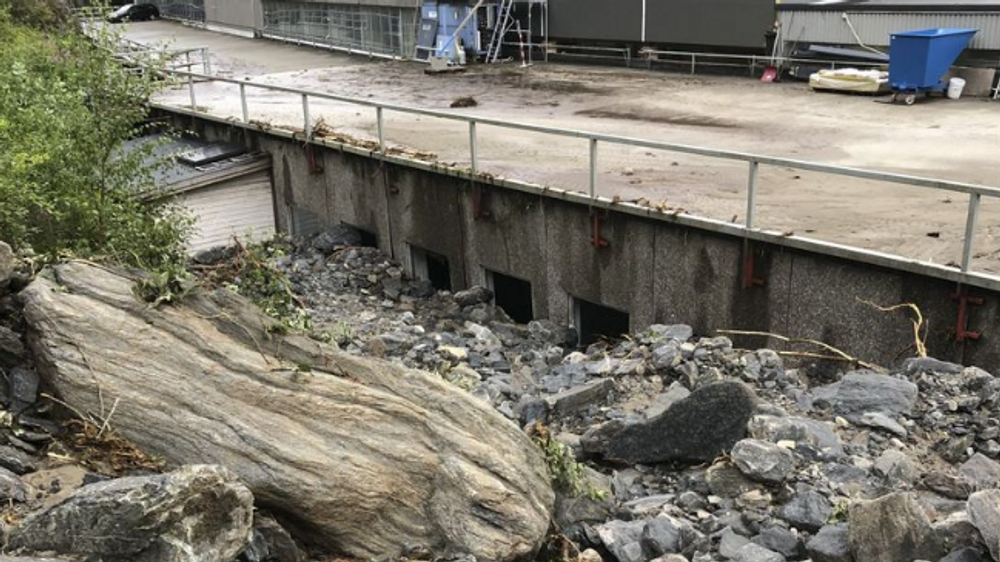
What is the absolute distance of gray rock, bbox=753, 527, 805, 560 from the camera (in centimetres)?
545

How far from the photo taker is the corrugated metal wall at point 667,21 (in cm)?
2423

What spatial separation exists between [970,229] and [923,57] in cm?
1151

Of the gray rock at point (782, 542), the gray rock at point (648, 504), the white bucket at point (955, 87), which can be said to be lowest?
the gray rock at point (648, 504)

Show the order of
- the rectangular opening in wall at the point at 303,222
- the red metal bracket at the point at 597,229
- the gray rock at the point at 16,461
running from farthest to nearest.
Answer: the rectangular opening in wall at the point at 303,222, the red metal bracket at the point at 597,229, the gray rock at the point at 16,461

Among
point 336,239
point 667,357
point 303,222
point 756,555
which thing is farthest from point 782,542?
point 303,222

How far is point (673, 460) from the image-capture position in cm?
684

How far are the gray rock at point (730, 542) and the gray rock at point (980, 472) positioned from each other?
1.69m

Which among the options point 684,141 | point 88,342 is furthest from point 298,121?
point 88,342

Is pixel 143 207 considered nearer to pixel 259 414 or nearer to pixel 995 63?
pixel 259 414

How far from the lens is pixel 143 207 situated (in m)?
11.3

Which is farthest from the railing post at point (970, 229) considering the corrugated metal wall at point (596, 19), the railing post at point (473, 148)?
the corrugated metal wall at point (596, 19)

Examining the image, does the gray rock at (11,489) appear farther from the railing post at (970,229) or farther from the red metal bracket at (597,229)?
the red metal bracket at (597,229)

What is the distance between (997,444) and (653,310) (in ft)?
17.7

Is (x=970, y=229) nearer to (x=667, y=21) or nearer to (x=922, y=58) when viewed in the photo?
(x=922, y=58)
